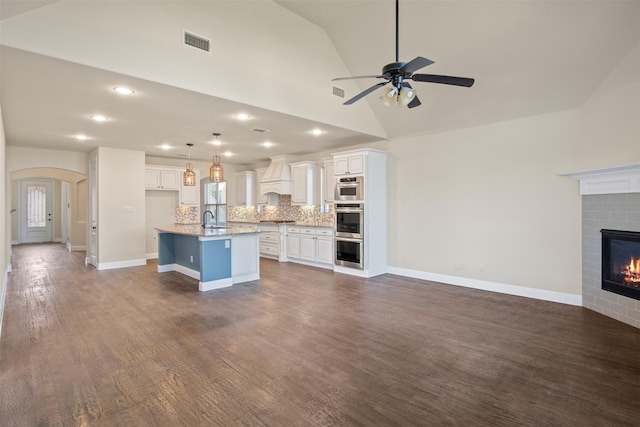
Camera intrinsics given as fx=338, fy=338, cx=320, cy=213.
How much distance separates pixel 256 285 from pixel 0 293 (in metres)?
3.37

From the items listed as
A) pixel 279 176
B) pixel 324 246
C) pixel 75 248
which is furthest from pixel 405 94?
pixel 75 248

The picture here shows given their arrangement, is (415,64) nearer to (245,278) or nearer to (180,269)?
(245,278)

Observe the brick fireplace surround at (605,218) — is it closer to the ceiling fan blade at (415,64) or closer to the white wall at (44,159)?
the ceiling fan blade at (415,64)

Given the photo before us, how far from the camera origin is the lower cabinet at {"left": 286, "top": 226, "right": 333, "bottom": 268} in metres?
7.26

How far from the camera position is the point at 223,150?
25.7 feet

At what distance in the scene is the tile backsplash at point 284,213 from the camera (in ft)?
27.1

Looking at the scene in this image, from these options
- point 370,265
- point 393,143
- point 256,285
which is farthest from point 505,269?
point 256,285

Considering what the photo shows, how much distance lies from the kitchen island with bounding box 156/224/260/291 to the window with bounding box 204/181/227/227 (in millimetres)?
3643

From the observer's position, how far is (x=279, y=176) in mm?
8453

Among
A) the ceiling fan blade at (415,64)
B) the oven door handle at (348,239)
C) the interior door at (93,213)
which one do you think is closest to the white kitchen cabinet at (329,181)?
the oven door handle at (348,239)

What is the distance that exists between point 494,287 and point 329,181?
3.75 metres

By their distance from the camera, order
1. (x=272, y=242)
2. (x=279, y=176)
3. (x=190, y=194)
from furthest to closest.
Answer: (x=190, y=194)
(x=272, y=242)
(x=279, y=176)

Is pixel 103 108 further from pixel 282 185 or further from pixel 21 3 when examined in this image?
pixel 282 185

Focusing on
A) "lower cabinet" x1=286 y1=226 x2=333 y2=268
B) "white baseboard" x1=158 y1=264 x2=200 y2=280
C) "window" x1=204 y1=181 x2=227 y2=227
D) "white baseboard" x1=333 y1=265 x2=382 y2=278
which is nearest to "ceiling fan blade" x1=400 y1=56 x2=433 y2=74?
"white baseboard" x1=333 y1=265 x2=382 y2=278
